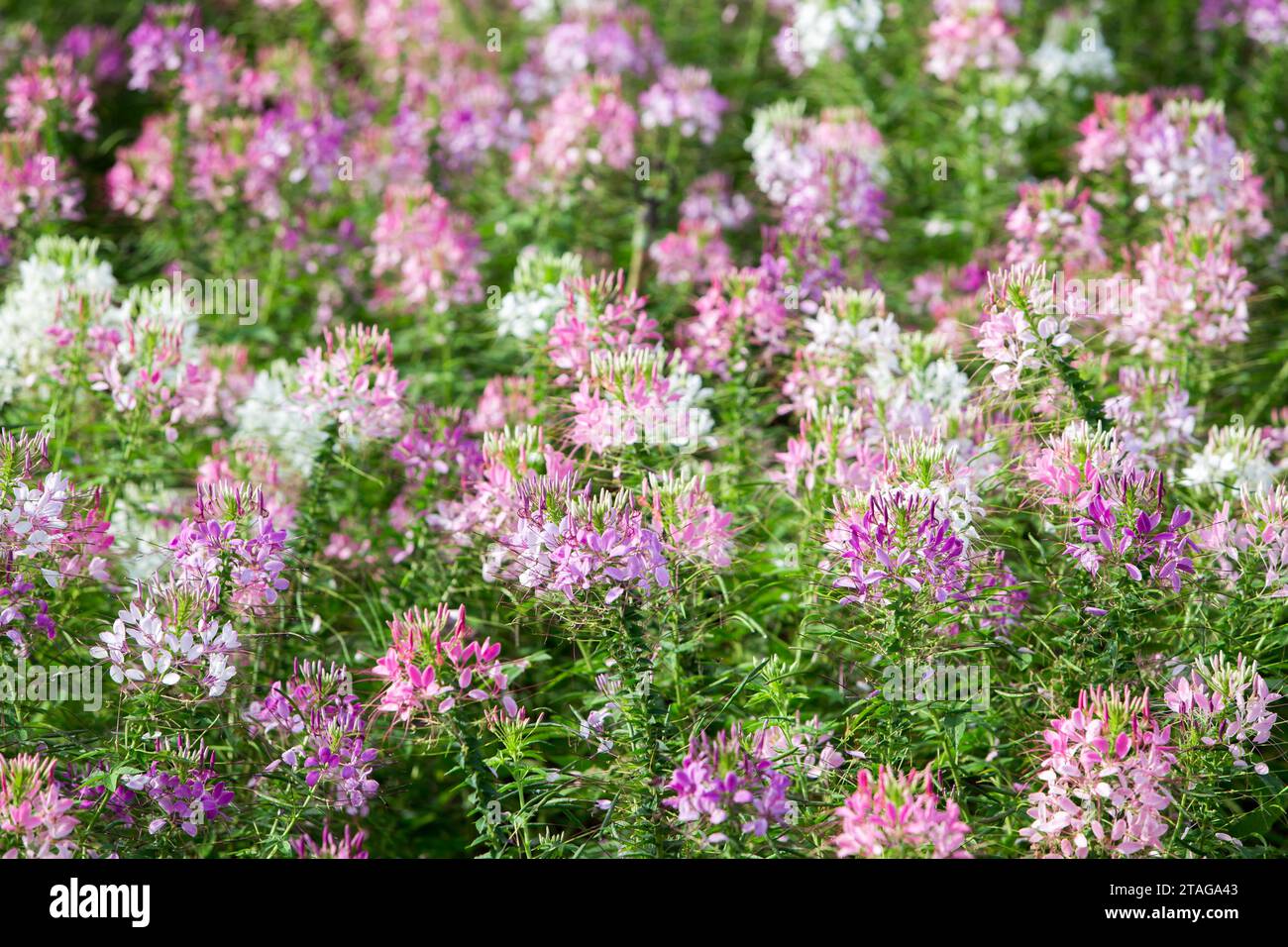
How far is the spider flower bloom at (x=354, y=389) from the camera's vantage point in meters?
3.44

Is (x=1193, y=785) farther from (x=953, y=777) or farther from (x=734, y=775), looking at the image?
(x=734, y=775)

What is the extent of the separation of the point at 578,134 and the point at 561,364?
1514 millimetres

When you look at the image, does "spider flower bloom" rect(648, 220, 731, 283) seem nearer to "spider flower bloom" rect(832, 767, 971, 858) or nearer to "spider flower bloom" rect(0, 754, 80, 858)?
"spider flower bloom" rect(832, 767, 971, 858)

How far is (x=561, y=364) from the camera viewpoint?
3.58 meters

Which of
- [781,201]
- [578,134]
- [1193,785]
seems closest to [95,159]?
[578,134]

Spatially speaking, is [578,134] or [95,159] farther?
[95,159]

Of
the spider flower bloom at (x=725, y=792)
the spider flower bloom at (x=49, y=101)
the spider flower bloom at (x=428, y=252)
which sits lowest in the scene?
the spider flower bloom at (x=725, y=792)

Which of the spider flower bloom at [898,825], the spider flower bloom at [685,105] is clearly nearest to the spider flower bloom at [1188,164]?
the spider flower bloom at [685,105]

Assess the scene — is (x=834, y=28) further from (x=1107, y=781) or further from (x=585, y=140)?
(x=1107, y=781)

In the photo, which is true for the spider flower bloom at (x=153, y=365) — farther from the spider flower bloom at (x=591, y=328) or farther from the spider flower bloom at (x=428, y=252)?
the spider flower bloom at (x=591, y=328)

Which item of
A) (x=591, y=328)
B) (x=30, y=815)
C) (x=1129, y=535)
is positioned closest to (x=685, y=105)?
(x=591, y=328)

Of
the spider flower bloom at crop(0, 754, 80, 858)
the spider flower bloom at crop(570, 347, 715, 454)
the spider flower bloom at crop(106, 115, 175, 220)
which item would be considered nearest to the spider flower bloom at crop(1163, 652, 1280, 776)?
the spider flower bloom at crop(570, 347, 715, 454)

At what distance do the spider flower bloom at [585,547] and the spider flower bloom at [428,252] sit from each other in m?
1.66
